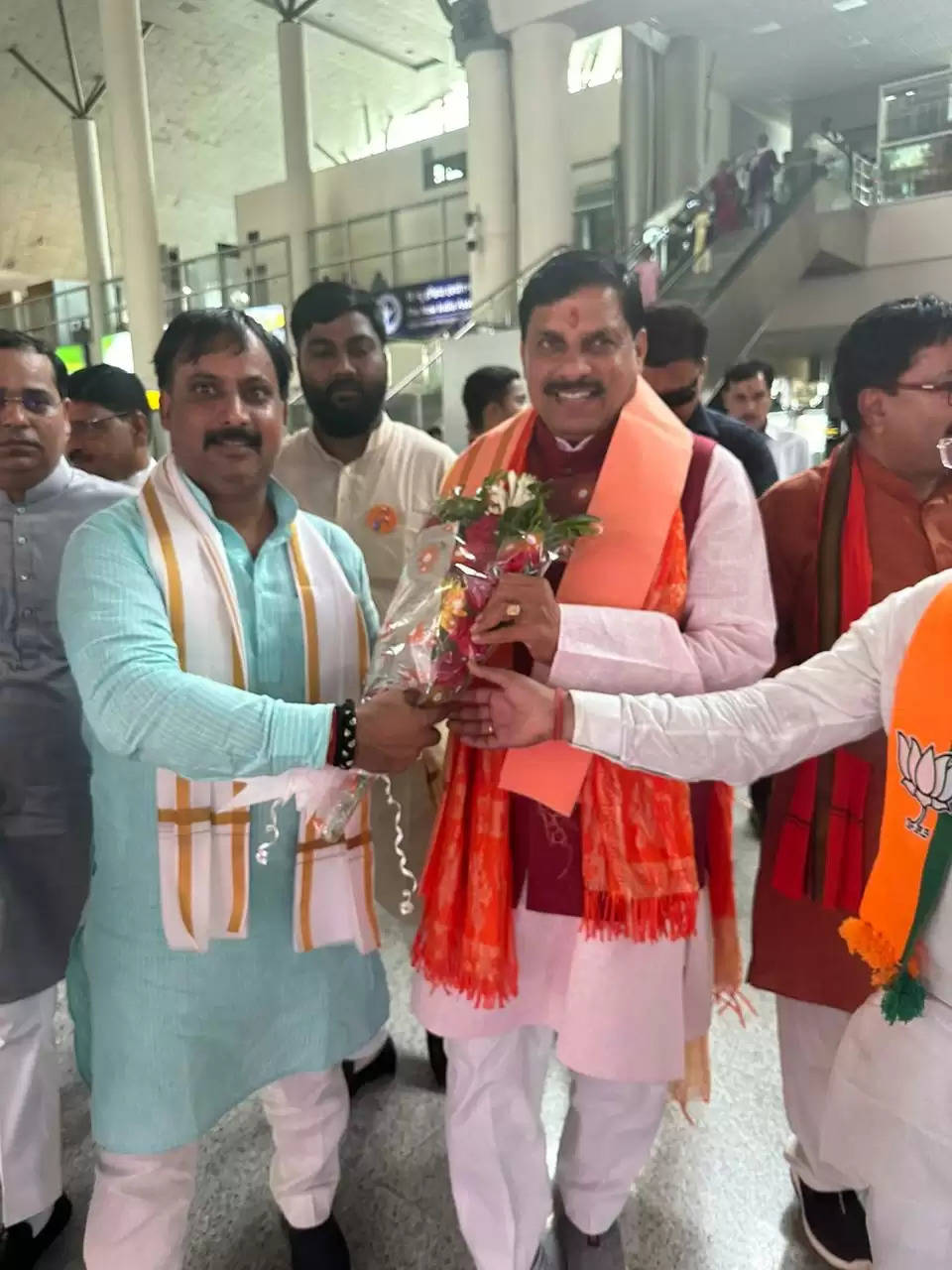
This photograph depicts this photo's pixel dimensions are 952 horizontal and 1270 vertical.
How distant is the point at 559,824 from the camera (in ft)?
5.17

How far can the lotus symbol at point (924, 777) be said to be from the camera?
1093mm

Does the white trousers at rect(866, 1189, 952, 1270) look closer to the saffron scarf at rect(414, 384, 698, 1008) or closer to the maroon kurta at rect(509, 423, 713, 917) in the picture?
the saffron scarf at rect(414, 384, 698, 1008)

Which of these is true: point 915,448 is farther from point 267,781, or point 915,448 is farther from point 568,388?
point 267,781

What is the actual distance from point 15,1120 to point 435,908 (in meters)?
0.99

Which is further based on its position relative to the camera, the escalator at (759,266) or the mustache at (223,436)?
the escalator at (759,266)

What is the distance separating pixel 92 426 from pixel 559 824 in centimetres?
201

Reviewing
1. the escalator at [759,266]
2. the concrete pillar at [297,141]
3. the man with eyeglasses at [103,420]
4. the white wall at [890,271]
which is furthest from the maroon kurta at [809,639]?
the concrete pillar at [297,141]

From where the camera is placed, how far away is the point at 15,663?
1795 mm

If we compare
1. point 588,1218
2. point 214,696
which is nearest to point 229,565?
point 214,696

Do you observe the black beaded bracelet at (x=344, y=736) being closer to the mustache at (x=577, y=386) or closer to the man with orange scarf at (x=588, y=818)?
the man with orange scarf at (x=588, y=818)

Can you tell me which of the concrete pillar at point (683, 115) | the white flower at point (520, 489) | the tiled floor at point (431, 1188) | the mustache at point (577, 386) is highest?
the concrete pillar at point (683, 115)

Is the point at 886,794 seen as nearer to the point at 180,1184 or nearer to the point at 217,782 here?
the point at 217,782

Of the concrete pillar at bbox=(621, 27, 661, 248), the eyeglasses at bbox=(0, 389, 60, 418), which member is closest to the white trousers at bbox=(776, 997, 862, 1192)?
the eyeglasses at bbox=(0, 389, 60, 418)

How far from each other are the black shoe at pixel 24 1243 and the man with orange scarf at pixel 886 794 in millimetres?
1486
